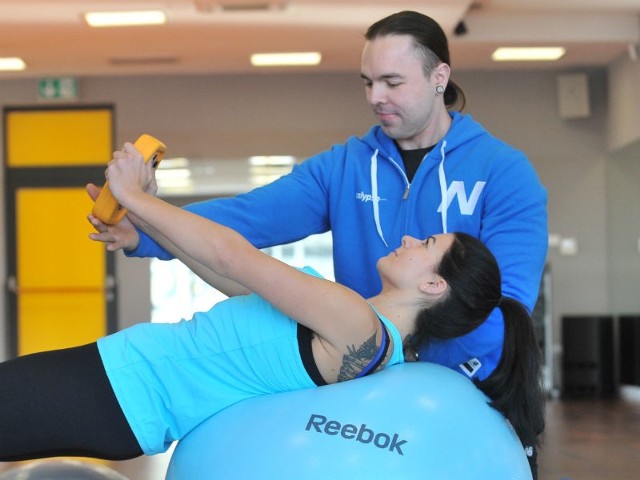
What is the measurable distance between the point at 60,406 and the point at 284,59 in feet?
22.5

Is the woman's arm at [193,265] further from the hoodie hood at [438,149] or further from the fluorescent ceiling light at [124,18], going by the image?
the fluorescent ceiling light at [124,18]

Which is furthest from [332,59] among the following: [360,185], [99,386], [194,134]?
[99,386]

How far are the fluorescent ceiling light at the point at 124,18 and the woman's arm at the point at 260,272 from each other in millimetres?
5383

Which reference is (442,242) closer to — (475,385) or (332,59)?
(475,385)

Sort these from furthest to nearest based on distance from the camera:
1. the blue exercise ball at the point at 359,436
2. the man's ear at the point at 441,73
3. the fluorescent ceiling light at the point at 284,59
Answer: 1. the fluorescent ceiling light at the point at 284,59
2. the man's ear at the point at 441,73
3. the blue exercise ball at the point at 359,436

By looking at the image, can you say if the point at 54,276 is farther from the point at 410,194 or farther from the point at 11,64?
the point at 410,194

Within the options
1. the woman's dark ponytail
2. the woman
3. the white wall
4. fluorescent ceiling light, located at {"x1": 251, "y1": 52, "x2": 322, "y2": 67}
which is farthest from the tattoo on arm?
the white wall

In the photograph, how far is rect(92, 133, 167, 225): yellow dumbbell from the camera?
6.19 feet

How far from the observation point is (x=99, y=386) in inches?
71.5

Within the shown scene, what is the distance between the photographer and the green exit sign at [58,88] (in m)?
9.05

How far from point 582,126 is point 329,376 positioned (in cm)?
782

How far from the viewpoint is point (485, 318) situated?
6.61 ft

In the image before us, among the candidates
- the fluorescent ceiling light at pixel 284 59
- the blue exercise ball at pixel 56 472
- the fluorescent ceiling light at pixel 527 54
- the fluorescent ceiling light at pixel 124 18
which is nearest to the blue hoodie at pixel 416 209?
the blue exercise ball at pixel 56 472

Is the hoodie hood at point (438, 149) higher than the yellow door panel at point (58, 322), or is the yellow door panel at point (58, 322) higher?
the hoodie hood at point (438, 149)
